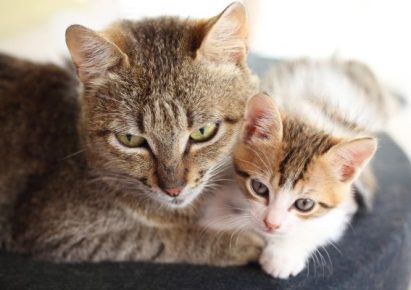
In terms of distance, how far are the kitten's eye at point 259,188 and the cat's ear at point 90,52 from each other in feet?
1.51

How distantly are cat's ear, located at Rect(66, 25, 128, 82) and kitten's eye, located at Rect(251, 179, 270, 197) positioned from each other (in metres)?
0.46

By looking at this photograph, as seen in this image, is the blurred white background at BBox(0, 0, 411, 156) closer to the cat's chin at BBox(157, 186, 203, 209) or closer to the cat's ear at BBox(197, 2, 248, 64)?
the cat's ear at BBox(197, 2, 248, 64)

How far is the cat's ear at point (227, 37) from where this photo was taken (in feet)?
3.77

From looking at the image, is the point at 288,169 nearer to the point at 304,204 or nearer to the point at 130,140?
the point at 304,204

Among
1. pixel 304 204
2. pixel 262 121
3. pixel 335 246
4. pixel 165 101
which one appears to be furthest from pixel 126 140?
pixel 335 246

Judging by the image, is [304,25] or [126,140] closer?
[126,140]

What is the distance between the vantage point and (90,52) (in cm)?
117

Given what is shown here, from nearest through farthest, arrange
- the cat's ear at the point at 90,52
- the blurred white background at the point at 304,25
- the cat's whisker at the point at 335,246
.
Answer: the cat's ear at the point at 90,52
the cat's whisker at the point at 335,246
the blurred white background at the point at 304,25

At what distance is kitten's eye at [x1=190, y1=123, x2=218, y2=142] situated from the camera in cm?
122

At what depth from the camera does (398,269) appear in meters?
1.49

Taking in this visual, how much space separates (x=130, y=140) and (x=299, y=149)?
44 cm

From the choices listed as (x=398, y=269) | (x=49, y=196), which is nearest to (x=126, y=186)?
(x=49, y=196)

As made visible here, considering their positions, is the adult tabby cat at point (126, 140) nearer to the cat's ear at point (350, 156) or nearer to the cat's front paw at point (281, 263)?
the cat's front paw at point (281, 263)

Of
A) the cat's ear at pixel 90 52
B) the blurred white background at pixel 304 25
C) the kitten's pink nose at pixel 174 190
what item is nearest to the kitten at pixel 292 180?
the kitten's pink nose at pixel 174 190
